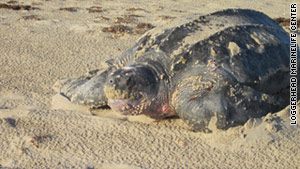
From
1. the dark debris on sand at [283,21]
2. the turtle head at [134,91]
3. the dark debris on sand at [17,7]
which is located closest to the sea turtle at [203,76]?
the turtle head at [134,91]

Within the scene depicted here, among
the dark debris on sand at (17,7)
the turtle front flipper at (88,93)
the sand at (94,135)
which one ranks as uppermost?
the dark debris on sand at (17,7)

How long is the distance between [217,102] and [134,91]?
0.50m

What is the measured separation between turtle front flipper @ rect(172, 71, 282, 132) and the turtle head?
0.14 meters

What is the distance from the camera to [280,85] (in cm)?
272

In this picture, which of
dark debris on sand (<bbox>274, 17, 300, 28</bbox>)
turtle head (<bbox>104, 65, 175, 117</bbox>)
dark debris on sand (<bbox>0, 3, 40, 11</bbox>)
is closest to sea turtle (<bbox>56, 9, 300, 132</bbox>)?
turtle head (<bbox>104, 65, 175, 117</bbox>)

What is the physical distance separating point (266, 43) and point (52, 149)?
1.64 metres

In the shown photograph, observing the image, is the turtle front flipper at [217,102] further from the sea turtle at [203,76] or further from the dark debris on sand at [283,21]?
the dark debris on sand at [283,21]

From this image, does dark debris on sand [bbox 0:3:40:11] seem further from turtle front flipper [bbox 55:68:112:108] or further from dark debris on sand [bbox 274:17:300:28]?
dark debris on sand [bbox 274:17:300:28]

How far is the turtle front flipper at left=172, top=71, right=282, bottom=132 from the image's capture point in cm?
217

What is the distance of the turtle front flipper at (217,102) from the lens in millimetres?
2170

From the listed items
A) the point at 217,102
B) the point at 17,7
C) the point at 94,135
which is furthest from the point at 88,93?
the point at 17,7

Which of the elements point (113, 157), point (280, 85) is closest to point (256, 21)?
point (280, 85)

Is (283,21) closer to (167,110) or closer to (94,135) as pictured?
(167,110)

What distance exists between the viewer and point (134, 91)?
7.38 feet
